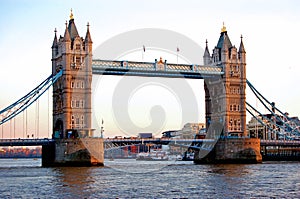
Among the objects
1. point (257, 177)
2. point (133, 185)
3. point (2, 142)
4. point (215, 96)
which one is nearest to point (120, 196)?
point (133, 185)

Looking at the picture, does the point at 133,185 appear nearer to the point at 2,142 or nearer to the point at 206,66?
the point at 2,142

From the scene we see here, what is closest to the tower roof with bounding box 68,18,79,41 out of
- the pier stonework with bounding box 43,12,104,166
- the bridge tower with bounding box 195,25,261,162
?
the pier stonework with bounding box 43,12,104,166

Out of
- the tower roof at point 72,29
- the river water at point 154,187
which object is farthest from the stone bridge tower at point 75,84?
the river water at point 154,187

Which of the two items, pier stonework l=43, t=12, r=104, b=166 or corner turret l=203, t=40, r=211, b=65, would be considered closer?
pier stonework l=43, t=12, r=104, b=166

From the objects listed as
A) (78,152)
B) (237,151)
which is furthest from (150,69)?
(237,151)

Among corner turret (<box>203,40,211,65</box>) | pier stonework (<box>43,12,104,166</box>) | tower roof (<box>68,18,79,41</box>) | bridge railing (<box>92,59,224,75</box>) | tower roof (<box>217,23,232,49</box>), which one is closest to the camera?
pier stonework (<box>43,12,104,166</box>)

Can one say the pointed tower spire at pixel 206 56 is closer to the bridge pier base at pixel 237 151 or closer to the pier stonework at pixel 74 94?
the bridge pier base at pixel 237 151

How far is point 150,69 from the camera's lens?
102m

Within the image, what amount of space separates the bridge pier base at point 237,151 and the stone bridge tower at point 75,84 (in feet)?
77.2

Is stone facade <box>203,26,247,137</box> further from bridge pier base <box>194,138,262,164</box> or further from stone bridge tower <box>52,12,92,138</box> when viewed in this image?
stone bridge tower <box>52,12,92,138</box>

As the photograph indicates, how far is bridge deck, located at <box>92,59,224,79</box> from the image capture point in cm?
9894

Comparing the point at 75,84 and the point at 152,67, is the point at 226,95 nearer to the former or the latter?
the point at 152,67

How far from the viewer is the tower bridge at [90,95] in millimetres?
94250

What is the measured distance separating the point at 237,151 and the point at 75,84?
97.4 ft
